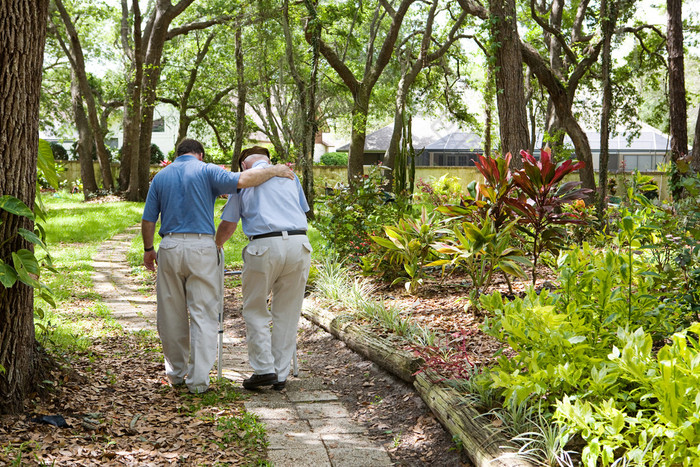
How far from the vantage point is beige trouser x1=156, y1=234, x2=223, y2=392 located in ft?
15.0

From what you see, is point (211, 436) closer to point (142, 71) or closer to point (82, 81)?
point (142, 71)

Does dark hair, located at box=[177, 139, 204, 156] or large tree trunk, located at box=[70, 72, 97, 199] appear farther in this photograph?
large tree trunk, located at box=[70, 72, 97, 199]

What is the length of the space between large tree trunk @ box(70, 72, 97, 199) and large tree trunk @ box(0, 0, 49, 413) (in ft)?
73.3

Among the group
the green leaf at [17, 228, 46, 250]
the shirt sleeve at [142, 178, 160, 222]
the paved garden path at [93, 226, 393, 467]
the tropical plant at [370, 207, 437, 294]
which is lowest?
the paved garden path at [93, 226, 393, 467]

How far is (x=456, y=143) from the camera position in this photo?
1158 inches

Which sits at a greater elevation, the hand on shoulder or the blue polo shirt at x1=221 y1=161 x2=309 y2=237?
the hand on shoulder

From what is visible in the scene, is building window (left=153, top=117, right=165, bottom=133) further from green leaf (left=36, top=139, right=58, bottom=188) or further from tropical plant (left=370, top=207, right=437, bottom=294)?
green leaf (left=36, top=139, right=58, bottom=188)

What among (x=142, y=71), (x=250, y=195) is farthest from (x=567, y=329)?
(x=142, y=71)

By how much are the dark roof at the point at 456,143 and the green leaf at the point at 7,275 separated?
Result: 26.2 meters

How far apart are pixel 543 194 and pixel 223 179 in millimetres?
2787

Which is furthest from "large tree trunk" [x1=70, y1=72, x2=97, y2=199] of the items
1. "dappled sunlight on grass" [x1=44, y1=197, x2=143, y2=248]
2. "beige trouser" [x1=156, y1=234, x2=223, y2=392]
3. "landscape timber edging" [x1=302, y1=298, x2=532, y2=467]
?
"beige trouser" [x1=156, y1=234, x2=223, y2=392]

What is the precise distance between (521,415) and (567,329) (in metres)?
0.51

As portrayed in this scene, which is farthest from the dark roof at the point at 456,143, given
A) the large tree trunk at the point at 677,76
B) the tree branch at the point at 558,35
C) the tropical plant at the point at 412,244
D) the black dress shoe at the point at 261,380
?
the black dress shoe at the point at 261,380

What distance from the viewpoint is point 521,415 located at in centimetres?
340
